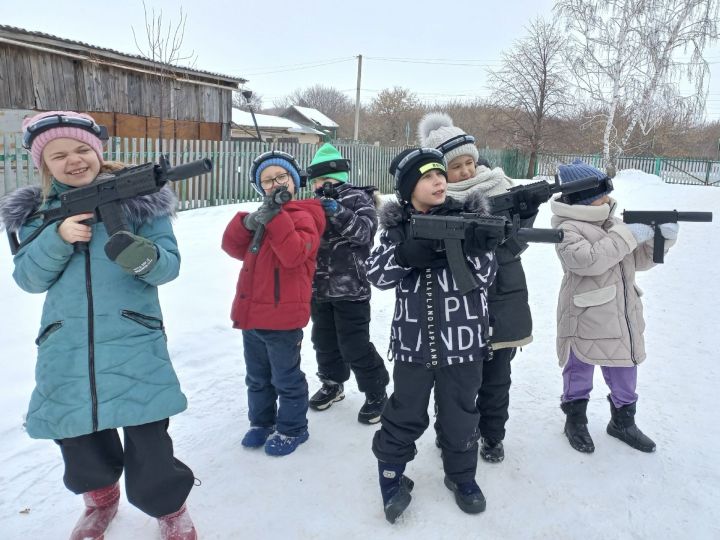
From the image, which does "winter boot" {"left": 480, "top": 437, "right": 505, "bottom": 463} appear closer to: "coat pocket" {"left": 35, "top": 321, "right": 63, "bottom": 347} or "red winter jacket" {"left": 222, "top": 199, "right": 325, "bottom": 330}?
"red winter jacket" {"left": 222, "top": 199, "right": 325, "bottom": 330}

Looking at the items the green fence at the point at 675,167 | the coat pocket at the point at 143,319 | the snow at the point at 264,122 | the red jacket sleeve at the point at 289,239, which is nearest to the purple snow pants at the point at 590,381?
the red jacket sleeve at the point at 289,239

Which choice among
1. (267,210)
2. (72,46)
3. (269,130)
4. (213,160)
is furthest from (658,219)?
(269,130)

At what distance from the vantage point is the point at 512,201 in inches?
104

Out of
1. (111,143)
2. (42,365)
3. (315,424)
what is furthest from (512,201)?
(111,143)

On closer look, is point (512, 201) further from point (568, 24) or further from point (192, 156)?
point (568, 24)

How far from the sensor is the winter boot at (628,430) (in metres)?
2.83

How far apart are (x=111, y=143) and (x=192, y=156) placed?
169 cm

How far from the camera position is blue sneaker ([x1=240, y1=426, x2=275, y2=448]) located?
283 centimetres

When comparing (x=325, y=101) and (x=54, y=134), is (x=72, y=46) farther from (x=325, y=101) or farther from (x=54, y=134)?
(x=325, y=101)

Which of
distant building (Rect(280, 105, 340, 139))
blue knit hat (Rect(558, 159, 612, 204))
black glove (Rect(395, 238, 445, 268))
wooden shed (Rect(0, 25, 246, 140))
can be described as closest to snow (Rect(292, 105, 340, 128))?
distant building (Rect(280, 105, 340, 139))

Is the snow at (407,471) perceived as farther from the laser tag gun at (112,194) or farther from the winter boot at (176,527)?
the laser tag gun at (112,194)

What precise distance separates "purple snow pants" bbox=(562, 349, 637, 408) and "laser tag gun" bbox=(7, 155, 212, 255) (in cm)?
237

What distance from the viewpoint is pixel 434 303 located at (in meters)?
2.30

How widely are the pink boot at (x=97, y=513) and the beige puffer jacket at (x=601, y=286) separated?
8.30 ft
